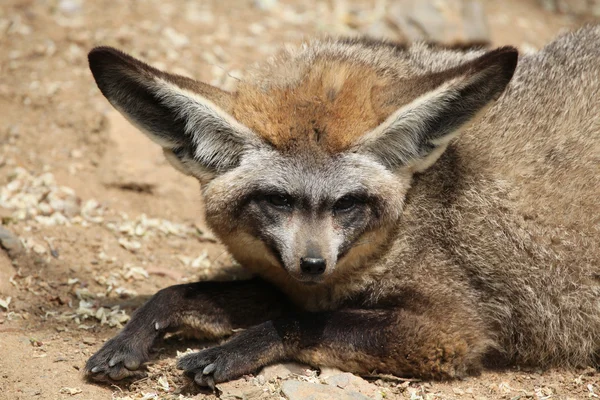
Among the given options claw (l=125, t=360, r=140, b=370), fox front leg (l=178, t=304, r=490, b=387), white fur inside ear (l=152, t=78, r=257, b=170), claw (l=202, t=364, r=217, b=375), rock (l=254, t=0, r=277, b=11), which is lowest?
claw (l=125, t=360, r=140, b=370)

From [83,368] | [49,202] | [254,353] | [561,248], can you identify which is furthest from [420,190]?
[49,202]

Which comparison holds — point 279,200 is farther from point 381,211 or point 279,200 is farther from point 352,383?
point 352,383

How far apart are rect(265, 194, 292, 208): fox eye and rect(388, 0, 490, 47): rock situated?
5286 millimetres

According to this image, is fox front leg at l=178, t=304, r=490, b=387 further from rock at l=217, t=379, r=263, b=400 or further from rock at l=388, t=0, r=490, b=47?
rock at l=388, t=0, r=490, b=47

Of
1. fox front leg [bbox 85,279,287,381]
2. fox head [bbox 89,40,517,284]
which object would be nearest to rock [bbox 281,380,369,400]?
fox head [bbox 89,40,517,284]

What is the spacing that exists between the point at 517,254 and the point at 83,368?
3016 mm

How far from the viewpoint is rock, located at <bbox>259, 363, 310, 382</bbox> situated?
4.82 metres

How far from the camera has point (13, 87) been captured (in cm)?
828

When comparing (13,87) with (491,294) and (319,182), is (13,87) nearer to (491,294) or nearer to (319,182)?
(319,182)

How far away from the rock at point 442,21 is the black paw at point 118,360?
5917 millimetres

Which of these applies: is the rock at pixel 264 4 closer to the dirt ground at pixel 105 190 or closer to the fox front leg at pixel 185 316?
the dirt ground at pixel 105 190

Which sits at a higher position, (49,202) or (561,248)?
(561,248)

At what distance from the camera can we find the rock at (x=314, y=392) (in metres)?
4.44

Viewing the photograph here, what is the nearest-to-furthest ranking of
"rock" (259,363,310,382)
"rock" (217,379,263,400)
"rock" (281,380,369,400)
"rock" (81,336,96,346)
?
"rock" (281,380,369,400), "rock" (217,379,263,400), "rock" (259,363,310,382), "rock" (81,336,96,346)
